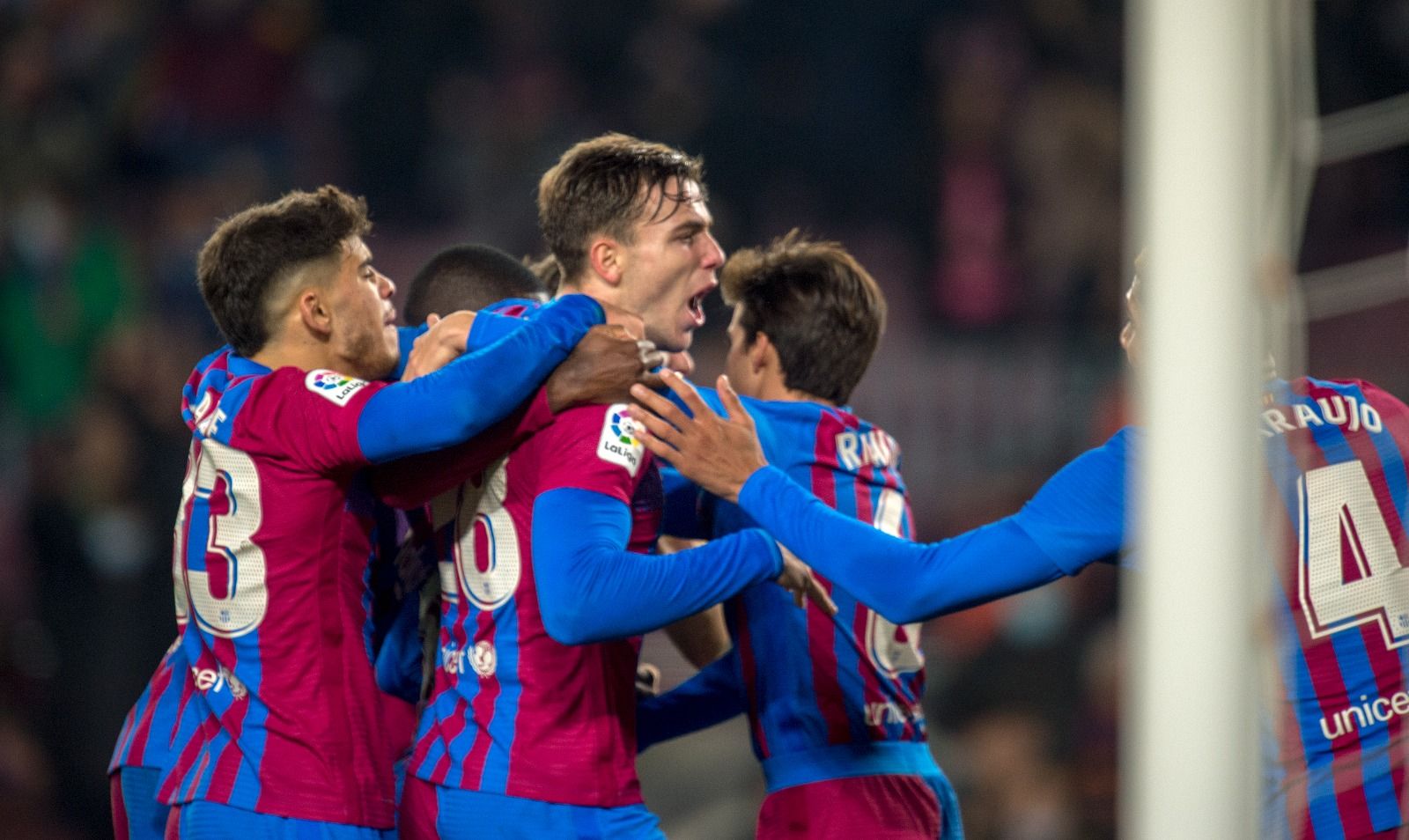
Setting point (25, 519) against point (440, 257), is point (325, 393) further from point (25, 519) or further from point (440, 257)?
point (25, 519)

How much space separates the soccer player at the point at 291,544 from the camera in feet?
9.04

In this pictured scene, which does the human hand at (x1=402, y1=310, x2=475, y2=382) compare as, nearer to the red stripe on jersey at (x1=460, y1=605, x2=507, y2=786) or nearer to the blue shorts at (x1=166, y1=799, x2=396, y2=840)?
the red stripe on jersey at (x1=460, y1=605, x2=507, y2=786)

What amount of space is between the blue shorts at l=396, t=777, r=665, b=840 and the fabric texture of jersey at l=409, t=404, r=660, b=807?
0.02m

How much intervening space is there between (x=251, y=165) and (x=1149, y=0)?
274 inches

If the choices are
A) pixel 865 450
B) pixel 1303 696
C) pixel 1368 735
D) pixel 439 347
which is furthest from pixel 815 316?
pixel 1368 735

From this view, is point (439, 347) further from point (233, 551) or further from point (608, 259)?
point (233, 551)

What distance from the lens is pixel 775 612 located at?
3.31 metres

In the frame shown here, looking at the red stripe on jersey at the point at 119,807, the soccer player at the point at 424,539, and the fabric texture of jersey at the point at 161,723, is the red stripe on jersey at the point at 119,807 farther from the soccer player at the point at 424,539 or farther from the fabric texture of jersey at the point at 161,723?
the soccer player at the point at 424,539

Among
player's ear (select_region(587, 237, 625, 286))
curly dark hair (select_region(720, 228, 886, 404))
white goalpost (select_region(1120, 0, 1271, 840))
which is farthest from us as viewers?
curly dark hair (select_region(720, 228, 886, 404))

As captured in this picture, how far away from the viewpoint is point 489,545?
285cm

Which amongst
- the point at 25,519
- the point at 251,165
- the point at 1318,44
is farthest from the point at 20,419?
the point at 1318,44

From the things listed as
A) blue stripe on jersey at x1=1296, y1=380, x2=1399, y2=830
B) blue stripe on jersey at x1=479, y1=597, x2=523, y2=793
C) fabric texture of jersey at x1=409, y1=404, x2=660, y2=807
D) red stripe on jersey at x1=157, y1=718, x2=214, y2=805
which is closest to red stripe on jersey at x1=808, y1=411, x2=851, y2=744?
fabric texture of jersey at x1=409, y1=404, x2=660, y2=807

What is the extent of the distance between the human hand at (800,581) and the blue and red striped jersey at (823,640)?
257 millimetres

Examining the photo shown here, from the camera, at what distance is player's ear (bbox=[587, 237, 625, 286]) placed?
3.06m
